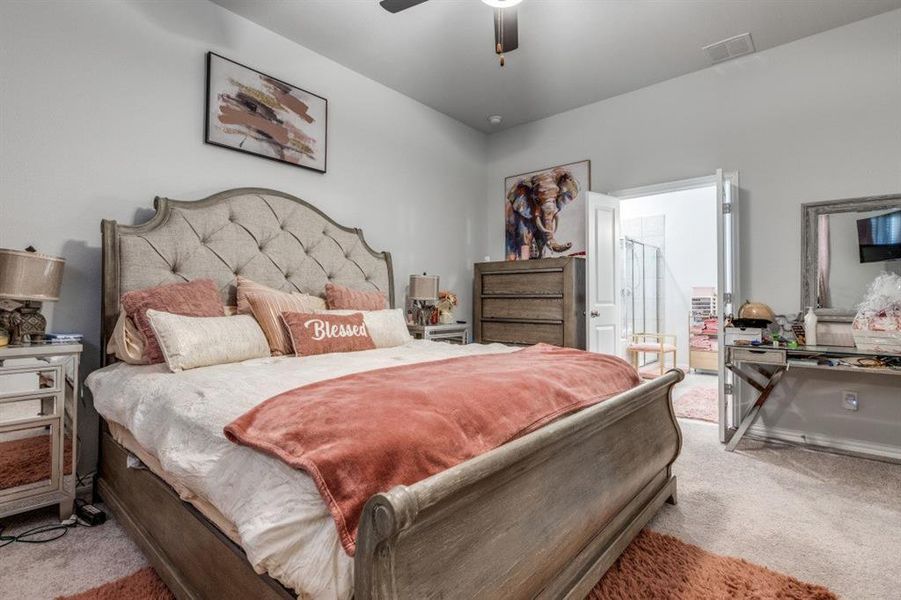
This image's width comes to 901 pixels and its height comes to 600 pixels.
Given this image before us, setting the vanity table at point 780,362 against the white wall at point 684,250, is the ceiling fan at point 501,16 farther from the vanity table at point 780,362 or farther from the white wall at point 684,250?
the white wall at point 684,250

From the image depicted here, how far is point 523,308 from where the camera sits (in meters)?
4.14

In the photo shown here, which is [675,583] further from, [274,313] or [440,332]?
[440,332]

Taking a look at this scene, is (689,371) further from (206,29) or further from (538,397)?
(206,29)

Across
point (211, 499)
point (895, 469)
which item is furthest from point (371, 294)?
point (895, 469)

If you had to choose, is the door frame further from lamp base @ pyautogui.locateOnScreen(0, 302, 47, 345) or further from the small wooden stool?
lamp base @ pyautogui.locateOnScreen(0, 302, 47, 345)

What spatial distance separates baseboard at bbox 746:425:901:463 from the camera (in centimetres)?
279

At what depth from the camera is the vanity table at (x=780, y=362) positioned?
253cm

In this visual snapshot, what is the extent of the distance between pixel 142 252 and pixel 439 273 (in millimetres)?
2501

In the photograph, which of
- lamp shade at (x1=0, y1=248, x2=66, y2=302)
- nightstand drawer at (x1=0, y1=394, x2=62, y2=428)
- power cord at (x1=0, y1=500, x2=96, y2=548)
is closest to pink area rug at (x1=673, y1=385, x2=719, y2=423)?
power cord at (x1=0, y1=500, x2=96, y2=548)

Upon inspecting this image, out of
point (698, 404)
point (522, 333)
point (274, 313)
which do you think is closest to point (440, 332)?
point (522, 333)

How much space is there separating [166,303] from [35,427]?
66cm

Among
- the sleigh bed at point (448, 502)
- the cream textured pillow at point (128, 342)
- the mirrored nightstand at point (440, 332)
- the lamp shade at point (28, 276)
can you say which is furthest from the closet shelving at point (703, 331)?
the lamp shade at point (28, 276)

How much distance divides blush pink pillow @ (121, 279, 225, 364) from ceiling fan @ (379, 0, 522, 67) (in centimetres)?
163

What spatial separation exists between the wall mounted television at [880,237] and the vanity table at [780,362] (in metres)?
0.63
